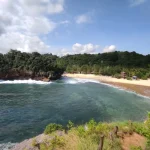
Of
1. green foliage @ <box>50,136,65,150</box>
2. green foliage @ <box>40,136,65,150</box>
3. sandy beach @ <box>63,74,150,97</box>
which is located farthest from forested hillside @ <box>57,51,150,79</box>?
green foliage @ <box>50,136,65,150</box>

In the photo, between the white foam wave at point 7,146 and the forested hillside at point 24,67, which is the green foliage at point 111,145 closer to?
the white foam wave at point 7,146

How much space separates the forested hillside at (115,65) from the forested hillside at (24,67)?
27821mm

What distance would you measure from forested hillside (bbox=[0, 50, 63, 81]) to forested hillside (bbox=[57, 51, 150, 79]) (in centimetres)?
2782

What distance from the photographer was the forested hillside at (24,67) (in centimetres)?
9331

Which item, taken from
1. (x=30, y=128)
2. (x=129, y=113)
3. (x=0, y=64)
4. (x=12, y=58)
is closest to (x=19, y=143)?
(x=30, y=128)

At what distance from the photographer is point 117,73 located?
445 ft

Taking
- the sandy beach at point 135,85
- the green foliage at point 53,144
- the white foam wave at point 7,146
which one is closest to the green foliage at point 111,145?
the green foliage at point 53,144

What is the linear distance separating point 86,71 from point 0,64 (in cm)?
8125

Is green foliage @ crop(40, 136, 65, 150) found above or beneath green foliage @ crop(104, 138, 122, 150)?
beneath

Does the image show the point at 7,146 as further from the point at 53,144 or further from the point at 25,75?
the point at 25,75

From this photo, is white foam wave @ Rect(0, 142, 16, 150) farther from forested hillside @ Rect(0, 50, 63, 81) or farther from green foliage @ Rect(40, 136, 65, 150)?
forested hillside @ Rect(0, 50, 63, 81)

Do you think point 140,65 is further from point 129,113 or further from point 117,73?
point 129,113

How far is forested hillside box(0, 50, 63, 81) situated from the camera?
93.3 meters

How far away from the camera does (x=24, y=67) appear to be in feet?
310
